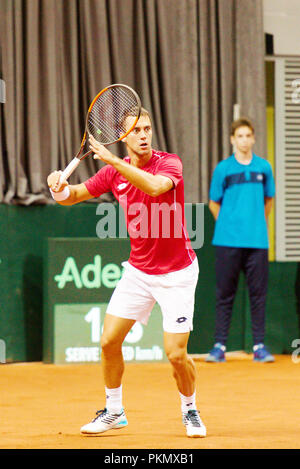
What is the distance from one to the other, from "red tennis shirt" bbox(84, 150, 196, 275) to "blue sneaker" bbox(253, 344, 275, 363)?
10.7 feet

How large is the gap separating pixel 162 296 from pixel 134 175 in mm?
695

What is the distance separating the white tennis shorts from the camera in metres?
4.28

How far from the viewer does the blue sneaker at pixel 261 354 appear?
7.48 meters

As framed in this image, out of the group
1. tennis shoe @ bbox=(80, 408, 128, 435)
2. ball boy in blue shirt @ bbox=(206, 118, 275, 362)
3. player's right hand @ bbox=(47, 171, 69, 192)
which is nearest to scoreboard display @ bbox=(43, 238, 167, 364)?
ball boy in blue shirt @ bbox=(206, 118, 275, 362)

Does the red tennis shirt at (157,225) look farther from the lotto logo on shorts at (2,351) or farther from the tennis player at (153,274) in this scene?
the lotto logo on shorts at (2,351)

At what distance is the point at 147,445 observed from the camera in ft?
13.5

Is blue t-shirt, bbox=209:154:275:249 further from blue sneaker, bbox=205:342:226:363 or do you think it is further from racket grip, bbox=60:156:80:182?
racket grip, bbox=60:156:80:182

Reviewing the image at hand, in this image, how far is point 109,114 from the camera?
440cm

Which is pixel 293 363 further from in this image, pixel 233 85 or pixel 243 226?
pixel 233 85

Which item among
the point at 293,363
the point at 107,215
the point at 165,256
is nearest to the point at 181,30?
the point at 107,215

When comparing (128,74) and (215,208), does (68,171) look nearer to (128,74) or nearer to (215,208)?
(215,208)

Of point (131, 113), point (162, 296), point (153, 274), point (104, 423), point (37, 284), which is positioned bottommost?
point (104, 423)

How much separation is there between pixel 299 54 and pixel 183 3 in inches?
52.6

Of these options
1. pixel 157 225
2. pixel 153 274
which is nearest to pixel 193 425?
pixel 153 274
